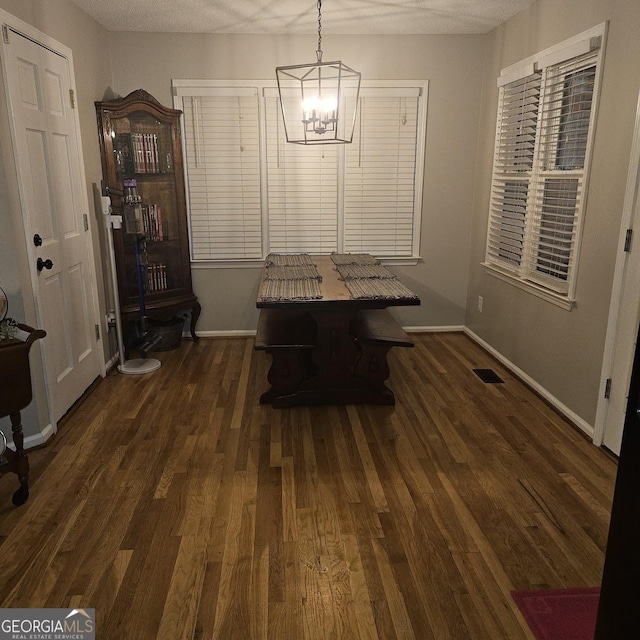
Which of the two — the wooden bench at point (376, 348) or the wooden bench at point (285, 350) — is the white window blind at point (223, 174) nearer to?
the wooden bench at point (285, 350)

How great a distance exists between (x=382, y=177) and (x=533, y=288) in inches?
67.4

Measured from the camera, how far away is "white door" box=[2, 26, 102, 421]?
2.80m

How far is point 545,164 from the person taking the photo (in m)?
3.54

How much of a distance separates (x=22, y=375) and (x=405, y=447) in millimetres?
1919

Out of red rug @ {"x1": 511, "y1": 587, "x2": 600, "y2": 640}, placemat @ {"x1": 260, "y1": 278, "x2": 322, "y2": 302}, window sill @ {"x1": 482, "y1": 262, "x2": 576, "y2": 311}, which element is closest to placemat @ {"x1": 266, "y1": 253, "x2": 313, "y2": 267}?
placemat @ {"x1": 260, "y1": 278, "x2": 322, "y2": 302}

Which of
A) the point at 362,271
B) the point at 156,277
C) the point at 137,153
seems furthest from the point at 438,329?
the point at 137,153

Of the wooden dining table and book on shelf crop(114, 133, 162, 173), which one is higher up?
book on shelf crop(114, 133, 162, 173)

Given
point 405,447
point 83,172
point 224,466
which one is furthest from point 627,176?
point 83,172

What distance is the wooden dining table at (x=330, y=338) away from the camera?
323cm

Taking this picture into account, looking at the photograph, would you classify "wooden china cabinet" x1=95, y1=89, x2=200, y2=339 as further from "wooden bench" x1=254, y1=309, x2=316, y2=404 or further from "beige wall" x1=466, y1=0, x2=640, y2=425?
"beige wall" x1=466, y1=0, x2=640, y2=425

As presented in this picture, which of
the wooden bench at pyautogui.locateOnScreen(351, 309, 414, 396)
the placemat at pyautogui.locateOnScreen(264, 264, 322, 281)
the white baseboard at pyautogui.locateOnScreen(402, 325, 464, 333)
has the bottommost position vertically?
the white baseboard at pyautogui.locateOnScreen(402, 325, 464, 333)

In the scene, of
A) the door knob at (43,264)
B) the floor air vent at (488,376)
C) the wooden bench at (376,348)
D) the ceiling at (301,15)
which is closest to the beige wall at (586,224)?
the floor air vent at (488,376)

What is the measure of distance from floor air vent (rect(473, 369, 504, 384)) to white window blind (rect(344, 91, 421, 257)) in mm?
1318

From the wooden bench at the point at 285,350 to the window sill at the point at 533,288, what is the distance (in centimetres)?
151
